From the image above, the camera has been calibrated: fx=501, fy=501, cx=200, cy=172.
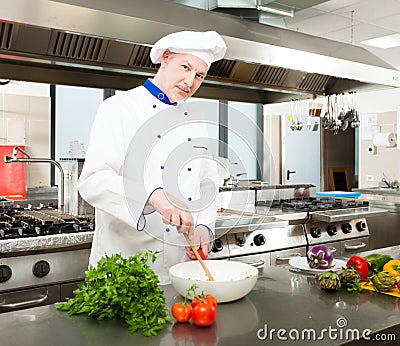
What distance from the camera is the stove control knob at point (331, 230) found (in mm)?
3617

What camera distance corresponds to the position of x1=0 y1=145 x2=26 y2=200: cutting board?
457 cm

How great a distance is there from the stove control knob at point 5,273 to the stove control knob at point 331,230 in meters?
2.27

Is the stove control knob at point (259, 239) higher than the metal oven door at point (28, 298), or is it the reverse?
the stove control knob at point (259, 239)

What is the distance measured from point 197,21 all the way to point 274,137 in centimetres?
496

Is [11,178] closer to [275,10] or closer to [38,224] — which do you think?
[38,224]

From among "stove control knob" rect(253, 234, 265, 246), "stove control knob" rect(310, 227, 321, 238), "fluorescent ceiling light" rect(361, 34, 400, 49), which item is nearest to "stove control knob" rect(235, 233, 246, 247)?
"stove control knob" rect(253, 234, 265, 246)

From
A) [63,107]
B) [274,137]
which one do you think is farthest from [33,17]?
[274,137]

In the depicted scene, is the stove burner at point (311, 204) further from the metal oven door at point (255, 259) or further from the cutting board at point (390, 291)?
the cutting board at point (390, 291)

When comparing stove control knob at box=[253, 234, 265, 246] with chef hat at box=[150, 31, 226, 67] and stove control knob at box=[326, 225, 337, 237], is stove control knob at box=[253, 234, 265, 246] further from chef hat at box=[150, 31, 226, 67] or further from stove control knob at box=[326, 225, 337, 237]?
chef hat at box=[150, 31, 226, 67]

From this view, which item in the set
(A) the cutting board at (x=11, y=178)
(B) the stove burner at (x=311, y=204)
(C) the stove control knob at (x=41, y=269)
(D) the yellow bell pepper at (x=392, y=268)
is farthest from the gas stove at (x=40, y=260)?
(A) the cutting board at (x=11, y=178)

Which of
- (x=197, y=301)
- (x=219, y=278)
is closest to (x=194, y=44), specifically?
(x=219, y=278)

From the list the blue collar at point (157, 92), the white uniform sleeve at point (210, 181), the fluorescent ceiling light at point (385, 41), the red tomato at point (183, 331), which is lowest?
the red tomato at point (183, 331)

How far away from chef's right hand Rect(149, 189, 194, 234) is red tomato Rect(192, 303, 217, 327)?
30 cm

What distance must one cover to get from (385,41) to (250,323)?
570 cm
